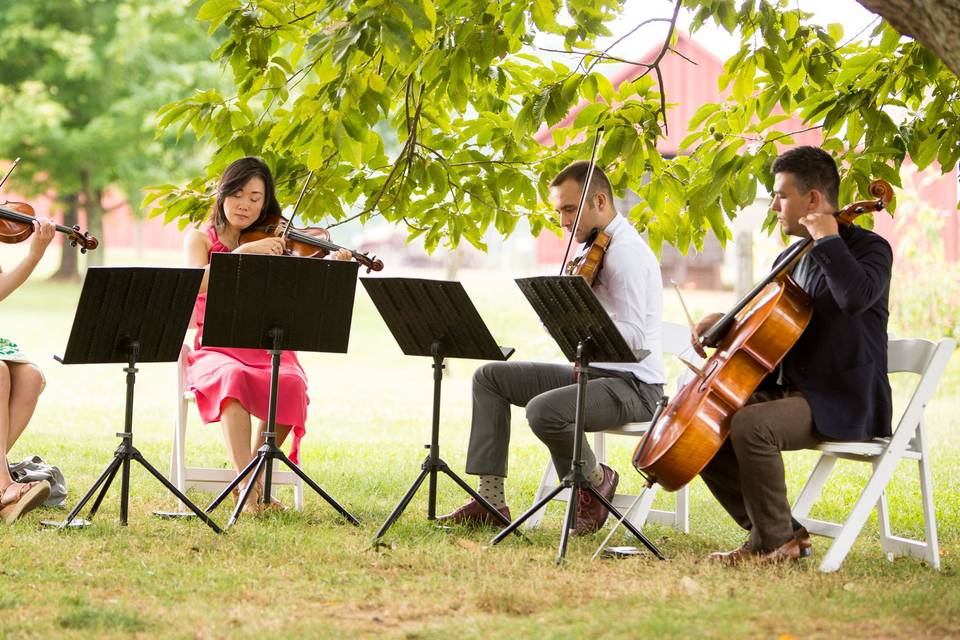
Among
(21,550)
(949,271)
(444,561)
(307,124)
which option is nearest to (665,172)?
(307,124)

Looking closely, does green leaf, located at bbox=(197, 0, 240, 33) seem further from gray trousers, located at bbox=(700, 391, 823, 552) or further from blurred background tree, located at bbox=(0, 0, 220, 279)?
blurred background tree, located at bbox=(0, 0, 220, 279)

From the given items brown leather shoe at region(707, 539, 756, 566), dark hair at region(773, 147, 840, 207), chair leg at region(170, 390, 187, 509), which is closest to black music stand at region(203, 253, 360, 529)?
chair leg at region(170, 390, 187, 509)

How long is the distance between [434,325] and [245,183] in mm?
1478

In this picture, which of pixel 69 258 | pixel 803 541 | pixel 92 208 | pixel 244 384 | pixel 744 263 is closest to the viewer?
pixel 803 541

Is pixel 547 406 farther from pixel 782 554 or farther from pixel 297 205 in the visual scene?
pixel 297 205

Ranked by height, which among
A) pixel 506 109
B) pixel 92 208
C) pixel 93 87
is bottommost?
pixel 92 208

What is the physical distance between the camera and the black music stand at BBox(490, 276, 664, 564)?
468 centimetres

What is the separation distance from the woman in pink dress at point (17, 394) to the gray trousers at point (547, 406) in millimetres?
1975

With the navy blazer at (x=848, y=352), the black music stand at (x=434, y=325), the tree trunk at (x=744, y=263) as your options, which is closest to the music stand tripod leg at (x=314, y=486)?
the black music stand at (x=434, y=325)

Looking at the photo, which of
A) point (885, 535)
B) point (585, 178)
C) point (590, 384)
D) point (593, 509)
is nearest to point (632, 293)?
point (590, 384)

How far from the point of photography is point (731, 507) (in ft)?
16.7

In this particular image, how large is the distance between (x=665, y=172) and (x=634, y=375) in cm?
166

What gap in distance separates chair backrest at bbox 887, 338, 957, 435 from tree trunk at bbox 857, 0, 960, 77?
132cm

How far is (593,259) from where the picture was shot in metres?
5.38
